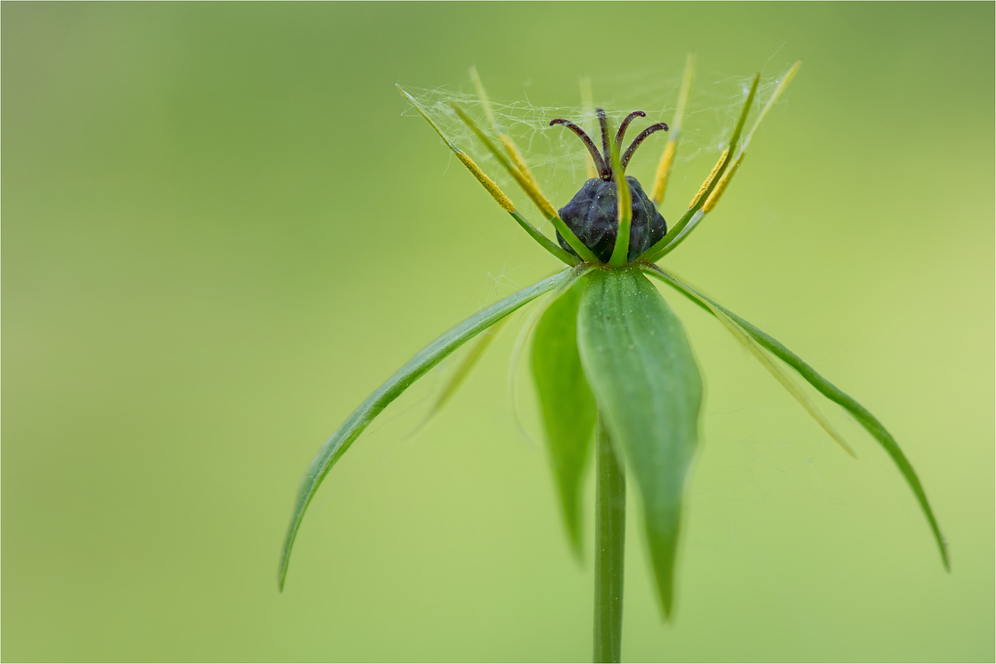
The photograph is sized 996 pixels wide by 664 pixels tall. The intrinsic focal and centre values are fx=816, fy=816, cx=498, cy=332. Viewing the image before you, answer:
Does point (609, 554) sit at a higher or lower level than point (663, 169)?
lower

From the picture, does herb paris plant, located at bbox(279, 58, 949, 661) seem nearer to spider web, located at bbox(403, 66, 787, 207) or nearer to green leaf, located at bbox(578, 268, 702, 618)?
green leaf, located at bbox(578, 268, 702, 618)

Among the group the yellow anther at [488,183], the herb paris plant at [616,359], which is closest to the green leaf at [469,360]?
the herb paris plant at [616,359]

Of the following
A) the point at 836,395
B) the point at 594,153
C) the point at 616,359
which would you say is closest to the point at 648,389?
the point at 616,359

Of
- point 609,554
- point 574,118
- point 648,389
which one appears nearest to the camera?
point 648,389

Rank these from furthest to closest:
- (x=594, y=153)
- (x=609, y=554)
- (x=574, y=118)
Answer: (x=574, y=118) → (x=594, y=153) → (x=609, y=554)

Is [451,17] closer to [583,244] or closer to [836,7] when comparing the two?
[836,7]

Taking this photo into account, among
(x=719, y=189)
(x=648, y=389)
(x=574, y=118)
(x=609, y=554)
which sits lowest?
(x=609, y=554)

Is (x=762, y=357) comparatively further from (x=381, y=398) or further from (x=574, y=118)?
(x=574, y=118)

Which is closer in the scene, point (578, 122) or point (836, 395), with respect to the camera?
point (836, 395)
